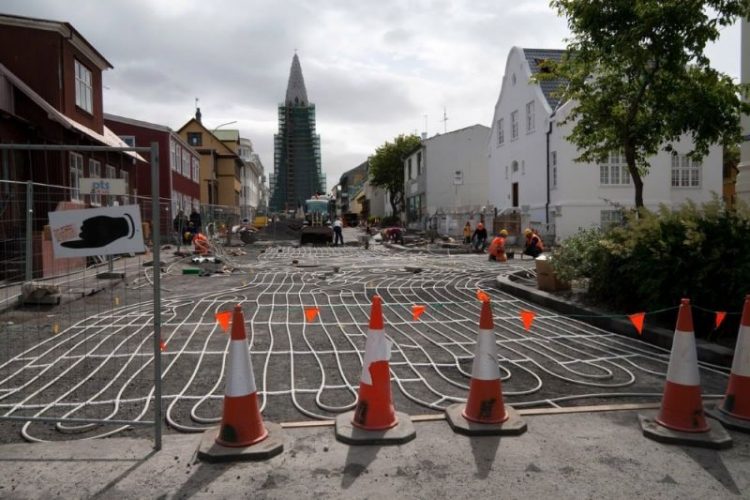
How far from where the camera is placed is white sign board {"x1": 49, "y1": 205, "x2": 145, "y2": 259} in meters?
4.04

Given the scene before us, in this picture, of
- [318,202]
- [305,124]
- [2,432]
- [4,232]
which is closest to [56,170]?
[4,232]

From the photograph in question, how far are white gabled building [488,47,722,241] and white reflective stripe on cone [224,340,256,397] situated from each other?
22868 millimetres

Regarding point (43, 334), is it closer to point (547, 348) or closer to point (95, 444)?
point (95, 444)

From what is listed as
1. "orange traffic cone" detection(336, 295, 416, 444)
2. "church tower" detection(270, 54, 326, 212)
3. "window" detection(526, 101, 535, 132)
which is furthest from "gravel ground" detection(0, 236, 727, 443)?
"church tower" detection(270, 54, 326, 212)

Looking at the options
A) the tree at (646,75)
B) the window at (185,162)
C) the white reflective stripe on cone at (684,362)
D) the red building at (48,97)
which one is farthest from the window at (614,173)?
the window at (185,162)

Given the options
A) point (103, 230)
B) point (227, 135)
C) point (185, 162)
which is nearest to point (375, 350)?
point (103, 230)

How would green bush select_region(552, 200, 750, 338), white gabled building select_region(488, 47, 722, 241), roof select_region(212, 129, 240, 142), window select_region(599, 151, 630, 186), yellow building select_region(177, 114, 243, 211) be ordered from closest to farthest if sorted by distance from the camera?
green bush select_region(552, 200, 750, 338) < white gabled building select_region(488, 47, 722, 241) < window select_region(599, 151, 630, 186) < yellow building select_region(177, 114, 243, 211) < roof select_region(212, 129, 240, 142)

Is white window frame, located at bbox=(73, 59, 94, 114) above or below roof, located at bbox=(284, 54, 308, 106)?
below

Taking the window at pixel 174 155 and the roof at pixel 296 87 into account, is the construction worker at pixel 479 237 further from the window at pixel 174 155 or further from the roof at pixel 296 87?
the roof at pixel 296 87

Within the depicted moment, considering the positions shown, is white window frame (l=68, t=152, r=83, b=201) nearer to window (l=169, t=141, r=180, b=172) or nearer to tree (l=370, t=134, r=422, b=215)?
window (l=169, t=141, r=180, b=172)

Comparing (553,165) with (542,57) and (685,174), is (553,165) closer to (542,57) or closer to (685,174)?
(685,174)

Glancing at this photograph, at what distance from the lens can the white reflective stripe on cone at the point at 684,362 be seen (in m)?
4.32

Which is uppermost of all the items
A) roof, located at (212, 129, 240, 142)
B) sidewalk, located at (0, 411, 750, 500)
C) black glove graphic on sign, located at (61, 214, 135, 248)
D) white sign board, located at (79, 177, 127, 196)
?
roof, located at (212, 129, 240, 142)

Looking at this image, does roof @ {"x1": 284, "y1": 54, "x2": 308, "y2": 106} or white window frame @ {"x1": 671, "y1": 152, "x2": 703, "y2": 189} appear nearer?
white window frame @ {"x1": 671, "y1": 152, "x2": 703, "y2": 189}
